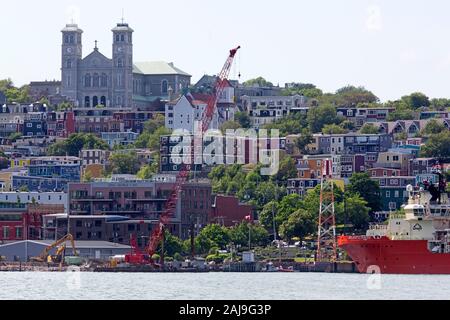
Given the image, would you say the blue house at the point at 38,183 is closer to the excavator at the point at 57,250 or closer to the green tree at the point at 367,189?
the green tree at the point at 367,189

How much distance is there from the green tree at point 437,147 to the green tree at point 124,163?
75.0ft

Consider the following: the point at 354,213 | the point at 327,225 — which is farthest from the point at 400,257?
the point at 354,213

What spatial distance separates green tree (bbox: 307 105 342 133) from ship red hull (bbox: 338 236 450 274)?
8757 cm

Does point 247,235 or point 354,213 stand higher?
point 354,213

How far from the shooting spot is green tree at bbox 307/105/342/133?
19688cm

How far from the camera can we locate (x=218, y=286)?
300 ft

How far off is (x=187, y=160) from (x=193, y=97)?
107 ft

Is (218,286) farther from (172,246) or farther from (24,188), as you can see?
(24,188)

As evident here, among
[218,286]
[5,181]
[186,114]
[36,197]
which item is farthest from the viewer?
[186,114]

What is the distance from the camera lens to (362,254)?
109438 millimetres

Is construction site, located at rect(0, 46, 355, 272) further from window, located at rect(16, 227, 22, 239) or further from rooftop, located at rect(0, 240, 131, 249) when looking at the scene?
window, located at rect(16, 227, 22, 239)

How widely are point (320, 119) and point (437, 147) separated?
2511 cm
